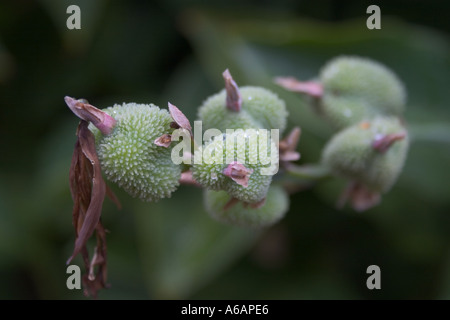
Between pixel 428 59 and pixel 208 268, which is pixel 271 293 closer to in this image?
pixel 208 268

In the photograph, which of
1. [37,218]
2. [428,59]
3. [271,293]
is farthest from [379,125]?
[37,218]

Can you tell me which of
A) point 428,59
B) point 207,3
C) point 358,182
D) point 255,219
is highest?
point 207,3

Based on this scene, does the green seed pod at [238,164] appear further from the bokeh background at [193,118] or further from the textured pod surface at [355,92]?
the bokeh background at [193,118]

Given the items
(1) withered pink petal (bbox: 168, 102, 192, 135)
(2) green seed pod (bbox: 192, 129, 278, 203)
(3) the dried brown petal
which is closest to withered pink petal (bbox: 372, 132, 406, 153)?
(2) green seed pod (bbox: 192, 129, 278, 203)

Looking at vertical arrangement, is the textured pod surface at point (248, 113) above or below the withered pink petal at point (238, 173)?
above

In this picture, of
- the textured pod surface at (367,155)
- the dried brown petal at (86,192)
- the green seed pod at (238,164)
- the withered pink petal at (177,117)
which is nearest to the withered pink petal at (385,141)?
the textured pod surface at (367,155)

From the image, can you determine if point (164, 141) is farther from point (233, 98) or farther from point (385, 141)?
point (385, 141)

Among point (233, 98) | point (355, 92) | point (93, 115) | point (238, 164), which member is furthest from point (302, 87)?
point (93, 115)

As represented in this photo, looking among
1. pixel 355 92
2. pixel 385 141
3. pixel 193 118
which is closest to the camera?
pixel 385 141
